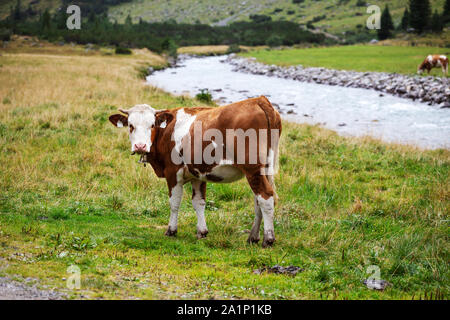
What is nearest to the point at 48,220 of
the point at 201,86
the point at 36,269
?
the point at 36,269

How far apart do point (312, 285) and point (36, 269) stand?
3306 millimetres

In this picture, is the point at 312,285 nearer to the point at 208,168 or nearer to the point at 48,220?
the point at 208,168

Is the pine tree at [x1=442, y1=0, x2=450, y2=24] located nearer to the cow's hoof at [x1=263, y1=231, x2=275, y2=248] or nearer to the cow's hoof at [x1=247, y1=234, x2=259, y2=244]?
the cow's hoof at [x1=247, y1=234, x2=259, y2=244]

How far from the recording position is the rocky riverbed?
25797 millimetres

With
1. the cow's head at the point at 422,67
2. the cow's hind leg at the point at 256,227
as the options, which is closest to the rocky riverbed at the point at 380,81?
the cow's head at the point at 422,67

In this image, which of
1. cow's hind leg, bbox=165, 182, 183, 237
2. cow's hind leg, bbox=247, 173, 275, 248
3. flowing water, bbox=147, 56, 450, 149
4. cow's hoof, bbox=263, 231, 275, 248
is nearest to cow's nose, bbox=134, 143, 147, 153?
cow's hind leg, bbox=165, 182, 183, 237

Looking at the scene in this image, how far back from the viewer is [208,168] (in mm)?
6523

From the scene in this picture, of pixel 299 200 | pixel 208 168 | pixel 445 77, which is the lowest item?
pixel 299 200

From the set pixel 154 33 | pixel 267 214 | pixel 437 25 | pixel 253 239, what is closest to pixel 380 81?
pixel 253 239

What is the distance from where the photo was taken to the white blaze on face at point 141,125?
22.1ft

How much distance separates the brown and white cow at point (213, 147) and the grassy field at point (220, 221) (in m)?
0.78

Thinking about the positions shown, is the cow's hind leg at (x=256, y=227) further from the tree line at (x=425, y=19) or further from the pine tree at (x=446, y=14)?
the pine tree at (x=446, y=14)

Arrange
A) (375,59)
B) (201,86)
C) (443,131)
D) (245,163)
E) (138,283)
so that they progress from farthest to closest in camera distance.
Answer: (375,59)
(201,86)
(443,131)
(245,163)
(138,283)

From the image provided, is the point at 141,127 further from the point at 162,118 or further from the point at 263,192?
the point at 263,192
